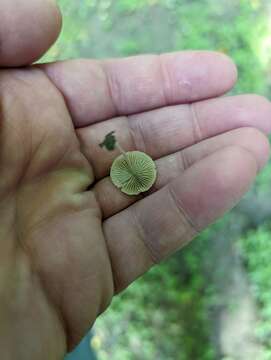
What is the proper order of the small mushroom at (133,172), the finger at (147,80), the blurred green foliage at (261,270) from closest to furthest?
the small mushroom at (133,172)
the finger at (147,80)
the blurred green foliage at (261,270)

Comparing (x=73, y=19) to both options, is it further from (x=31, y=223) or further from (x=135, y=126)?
(x=31, y=223)

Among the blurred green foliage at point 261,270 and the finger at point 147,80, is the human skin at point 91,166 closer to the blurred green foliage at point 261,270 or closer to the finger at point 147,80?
the finger at point 147,80

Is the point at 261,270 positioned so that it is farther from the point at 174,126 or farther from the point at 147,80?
the point at 147,80

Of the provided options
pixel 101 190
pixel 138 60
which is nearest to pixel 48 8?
pixel 138 60

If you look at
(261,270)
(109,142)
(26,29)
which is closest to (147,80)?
(109,142)

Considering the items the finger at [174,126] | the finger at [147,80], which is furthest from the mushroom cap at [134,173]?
the finger at [147,80]

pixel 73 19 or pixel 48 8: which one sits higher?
pixel 48 8

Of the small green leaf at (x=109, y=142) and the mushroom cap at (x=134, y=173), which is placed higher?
the small green leaf at (x=109, y=142)
